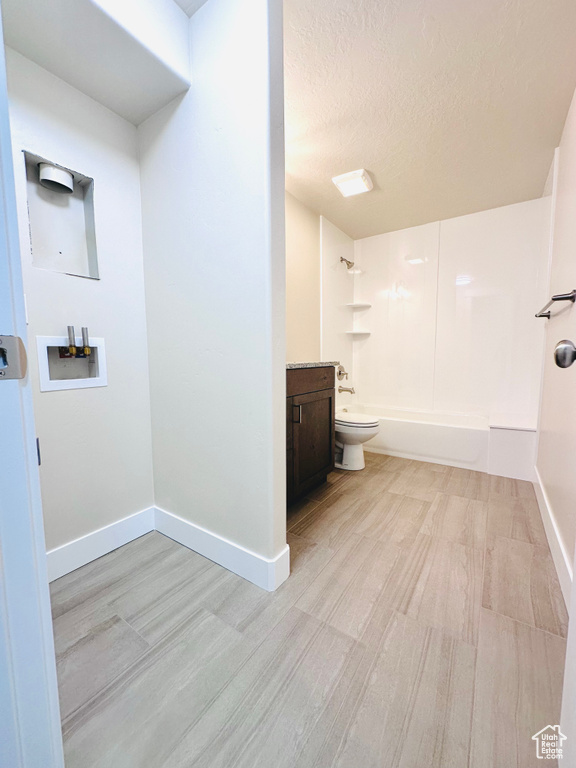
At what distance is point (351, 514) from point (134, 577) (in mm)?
1198

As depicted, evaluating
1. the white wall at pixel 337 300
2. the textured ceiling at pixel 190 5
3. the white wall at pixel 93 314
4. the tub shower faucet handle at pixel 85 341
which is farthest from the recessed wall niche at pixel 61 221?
the white wall at pixel 337 300

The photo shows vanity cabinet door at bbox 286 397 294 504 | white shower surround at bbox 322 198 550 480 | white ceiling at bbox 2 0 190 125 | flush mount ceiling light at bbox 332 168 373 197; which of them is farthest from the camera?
white shower surround at bbox 322 198 550 480

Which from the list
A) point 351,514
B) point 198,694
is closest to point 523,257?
point 351,514

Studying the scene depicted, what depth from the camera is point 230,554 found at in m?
1.34

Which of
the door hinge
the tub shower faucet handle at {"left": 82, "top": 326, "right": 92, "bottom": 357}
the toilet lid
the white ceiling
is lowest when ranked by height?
the toilet lid

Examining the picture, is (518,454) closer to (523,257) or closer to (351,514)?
(351,514)

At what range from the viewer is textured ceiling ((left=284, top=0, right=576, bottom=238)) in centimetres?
117

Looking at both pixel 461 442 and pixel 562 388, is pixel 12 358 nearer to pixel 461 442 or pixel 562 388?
pixel 562 388

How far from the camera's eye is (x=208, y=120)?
4.04 feet

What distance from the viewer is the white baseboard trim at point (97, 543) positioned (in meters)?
1.30

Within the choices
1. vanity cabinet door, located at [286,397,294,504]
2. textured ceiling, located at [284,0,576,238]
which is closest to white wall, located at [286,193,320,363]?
textured ceiling, located at [284,0,576,238]

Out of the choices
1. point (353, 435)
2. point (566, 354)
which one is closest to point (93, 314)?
point (566, 354)

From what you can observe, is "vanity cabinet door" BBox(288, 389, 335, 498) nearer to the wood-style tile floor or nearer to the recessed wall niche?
the wood-style tile floor

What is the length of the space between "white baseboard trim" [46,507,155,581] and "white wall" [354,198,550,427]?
8.81 ft
